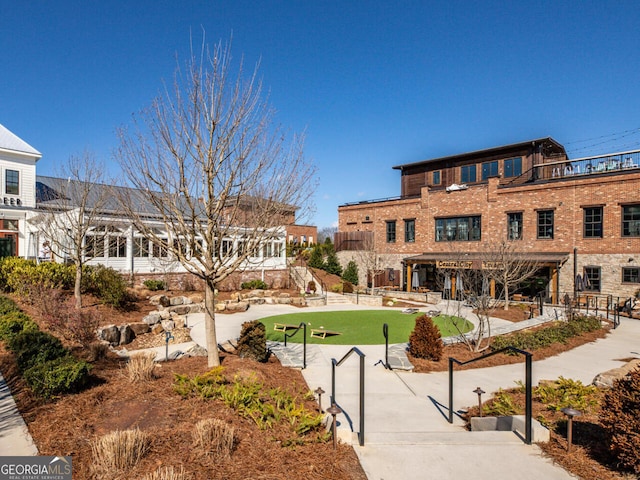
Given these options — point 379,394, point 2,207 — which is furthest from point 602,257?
point 2,207

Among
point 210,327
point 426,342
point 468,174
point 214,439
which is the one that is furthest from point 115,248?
point 468,174

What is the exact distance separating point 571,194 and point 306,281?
1789cm

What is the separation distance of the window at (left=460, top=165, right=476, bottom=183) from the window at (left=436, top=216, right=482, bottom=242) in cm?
516

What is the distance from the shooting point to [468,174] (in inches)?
1250

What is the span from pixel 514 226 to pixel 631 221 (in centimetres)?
610

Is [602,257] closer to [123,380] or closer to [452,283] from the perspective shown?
[452,283]

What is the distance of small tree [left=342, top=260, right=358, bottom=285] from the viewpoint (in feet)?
103

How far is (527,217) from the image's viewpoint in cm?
2480

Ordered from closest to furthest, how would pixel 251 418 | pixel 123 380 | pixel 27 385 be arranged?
pixel 251 418 → pixel 27 385 → pixel 123 380

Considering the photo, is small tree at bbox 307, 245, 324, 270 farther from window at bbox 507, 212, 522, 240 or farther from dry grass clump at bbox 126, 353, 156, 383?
dry grass clump at bbox 126, 353, 156, 383

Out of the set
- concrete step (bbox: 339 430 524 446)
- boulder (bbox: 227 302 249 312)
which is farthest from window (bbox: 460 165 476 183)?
concrete step (bbox: 339 430 524 446)

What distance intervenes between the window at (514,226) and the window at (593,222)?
3.63 m

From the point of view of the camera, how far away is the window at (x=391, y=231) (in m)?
31.8

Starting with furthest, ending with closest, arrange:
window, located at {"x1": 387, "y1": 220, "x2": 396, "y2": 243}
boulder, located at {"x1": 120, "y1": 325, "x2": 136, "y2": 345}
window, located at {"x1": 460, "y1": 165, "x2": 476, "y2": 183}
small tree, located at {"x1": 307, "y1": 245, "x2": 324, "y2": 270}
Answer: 1. small tree, located at {"x1": 307, "y1": 245, "x2": 324, "y2": 270}
2. window, located at {"x1": 387, "y1": 220, "x2": 396, "y2": 243}
3. window, located at {"x1": 460, "y1": 165, "x2": 476, "y2": 183}
4. boulder, located at {"x1": 120, "y1": 325, "x2": 136, "y2": 345}
